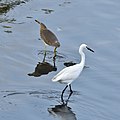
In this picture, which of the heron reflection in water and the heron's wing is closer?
the heron reflection in water

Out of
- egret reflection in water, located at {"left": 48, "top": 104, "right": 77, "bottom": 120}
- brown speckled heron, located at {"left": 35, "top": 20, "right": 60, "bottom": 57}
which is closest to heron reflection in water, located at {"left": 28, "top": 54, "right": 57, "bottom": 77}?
brown speckled heron, located at {"left": 35, "top": 20, "right": 60, "bottom": 57}

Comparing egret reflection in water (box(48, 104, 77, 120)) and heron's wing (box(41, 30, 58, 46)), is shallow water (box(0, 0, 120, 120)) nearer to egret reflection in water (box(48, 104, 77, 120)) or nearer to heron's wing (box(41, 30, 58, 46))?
egret reflection in water (box(48, 104, 77, 120))

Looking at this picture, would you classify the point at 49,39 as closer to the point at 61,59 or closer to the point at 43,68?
the point at 61,59

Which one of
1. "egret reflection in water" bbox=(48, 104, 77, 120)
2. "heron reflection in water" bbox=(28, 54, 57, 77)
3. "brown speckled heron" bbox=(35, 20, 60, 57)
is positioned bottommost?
"heron reflection in water" bbox=(28, 54, 57, 77)

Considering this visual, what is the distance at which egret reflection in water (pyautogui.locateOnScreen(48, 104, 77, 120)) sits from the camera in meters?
10.7

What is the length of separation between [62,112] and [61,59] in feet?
9.14

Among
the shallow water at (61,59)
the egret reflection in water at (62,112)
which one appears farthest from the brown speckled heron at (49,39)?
the egret reflection in water at (62,112)

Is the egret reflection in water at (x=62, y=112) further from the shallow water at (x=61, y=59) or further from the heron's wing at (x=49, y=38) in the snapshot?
the heron's wing at (x=49, y=38)

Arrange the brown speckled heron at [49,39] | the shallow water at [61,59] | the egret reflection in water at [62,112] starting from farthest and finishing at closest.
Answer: the brown speckled heron at [49,39]
the shallow water at [61,59]
the egret reflection in water at [62,112]

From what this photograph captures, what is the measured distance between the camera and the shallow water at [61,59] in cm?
1090

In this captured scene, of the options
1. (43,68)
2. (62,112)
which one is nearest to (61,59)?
(43,68)

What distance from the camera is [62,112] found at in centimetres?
1089

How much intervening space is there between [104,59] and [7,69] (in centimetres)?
240

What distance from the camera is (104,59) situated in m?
13.7
